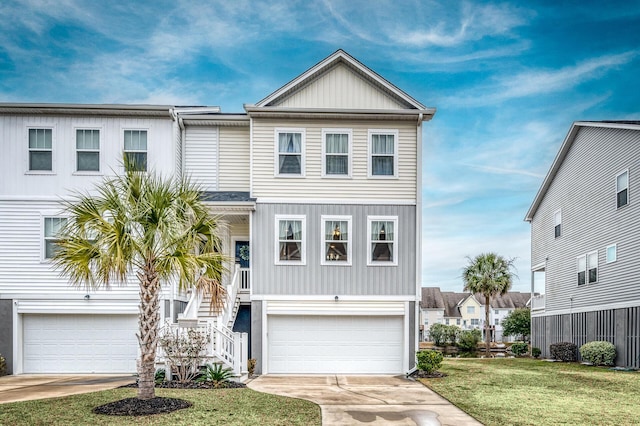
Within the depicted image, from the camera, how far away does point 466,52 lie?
937 inches

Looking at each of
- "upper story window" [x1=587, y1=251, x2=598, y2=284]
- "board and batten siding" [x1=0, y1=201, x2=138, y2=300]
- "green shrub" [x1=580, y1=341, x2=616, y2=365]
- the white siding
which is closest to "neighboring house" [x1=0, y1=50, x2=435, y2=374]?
"board and batten siding" [x1=0, y1=201, x2=138, y2=300]

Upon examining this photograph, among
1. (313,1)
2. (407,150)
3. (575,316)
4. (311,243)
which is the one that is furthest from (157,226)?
(575,316)

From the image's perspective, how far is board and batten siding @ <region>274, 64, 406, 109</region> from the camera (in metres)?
17.3

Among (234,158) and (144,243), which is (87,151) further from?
(144,243)

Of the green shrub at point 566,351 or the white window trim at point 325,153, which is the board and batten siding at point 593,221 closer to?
the green shrub at point 566,351

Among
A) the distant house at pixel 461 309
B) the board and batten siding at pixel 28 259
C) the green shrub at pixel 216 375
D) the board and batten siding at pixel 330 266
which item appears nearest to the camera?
the green shrub at pixel 216 375

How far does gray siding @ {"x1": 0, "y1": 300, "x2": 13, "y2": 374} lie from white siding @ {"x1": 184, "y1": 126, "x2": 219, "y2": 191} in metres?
6.96

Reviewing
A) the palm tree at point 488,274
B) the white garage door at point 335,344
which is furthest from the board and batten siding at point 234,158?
the palm tree at point 488,274

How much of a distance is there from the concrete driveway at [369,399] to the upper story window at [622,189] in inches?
431

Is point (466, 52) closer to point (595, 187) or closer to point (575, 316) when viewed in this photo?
point (595, 187)

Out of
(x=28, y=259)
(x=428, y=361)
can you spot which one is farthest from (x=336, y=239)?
(x=28, y=259)

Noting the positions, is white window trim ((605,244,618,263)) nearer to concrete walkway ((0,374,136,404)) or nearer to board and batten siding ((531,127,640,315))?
board and batten siding ((531,127,640,315))

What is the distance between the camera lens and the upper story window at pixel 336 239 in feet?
56.2

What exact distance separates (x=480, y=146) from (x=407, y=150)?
1384 cm
